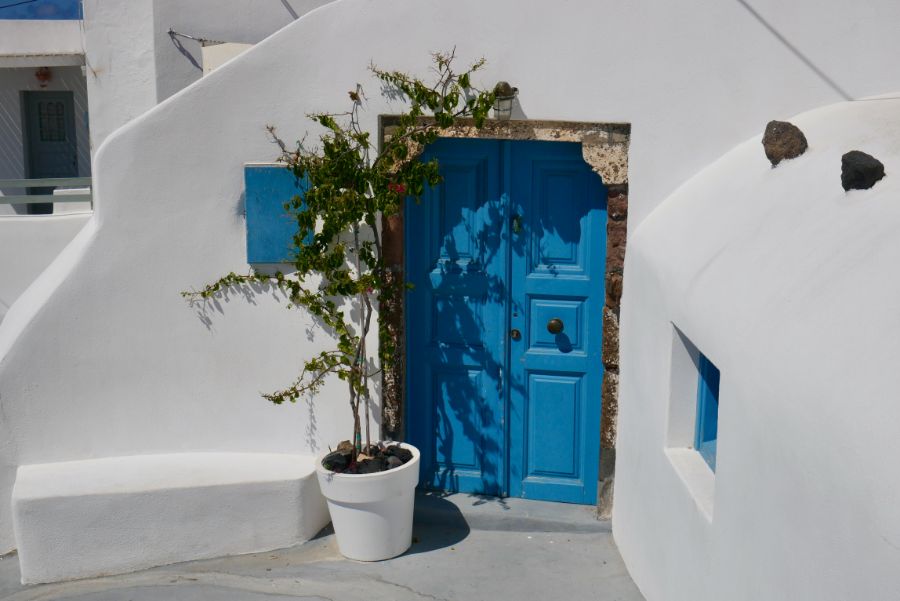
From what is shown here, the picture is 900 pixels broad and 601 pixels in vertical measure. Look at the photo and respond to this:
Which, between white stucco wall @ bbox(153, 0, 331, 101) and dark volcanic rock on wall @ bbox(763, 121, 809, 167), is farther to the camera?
white stucco wall @ bbox(153, 0, 331, 101)

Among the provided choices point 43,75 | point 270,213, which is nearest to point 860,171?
point 270,213

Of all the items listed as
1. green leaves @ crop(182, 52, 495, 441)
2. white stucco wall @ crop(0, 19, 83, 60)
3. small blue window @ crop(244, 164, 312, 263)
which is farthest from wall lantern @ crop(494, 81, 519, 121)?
white stucco wall @ crop(0, 19, 83, 60)

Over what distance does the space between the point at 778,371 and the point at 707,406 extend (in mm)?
1406

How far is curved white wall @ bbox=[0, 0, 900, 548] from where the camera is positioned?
5234mm

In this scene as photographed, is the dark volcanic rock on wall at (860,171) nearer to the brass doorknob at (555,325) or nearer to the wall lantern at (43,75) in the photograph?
the brass doorknob at (555,325)

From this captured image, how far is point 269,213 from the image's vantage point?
5.79 meters

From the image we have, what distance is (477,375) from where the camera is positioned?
19.9 feet

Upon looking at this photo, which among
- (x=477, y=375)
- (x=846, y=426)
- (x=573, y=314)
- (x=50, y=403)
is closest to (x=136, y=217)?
(x=50, y=403)

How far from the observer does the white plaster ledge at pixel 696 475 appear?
13.3 ft

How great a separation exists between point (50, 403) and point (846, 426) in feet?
15.3

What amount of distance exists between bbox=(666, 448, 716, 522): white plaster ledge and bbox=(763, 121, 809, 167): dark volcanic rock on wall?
1351mm

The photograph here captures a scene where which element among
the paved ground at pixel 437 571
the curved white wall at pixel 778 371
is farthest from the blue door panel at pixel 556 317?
the curved white wall at pixel 778 371

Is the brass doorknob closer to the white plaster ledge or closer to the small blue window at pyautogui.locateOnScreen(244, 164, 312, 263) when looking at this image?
the white plaster ledge

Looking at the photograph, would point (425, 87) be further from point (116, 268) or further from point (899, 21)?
point (899, 21)
